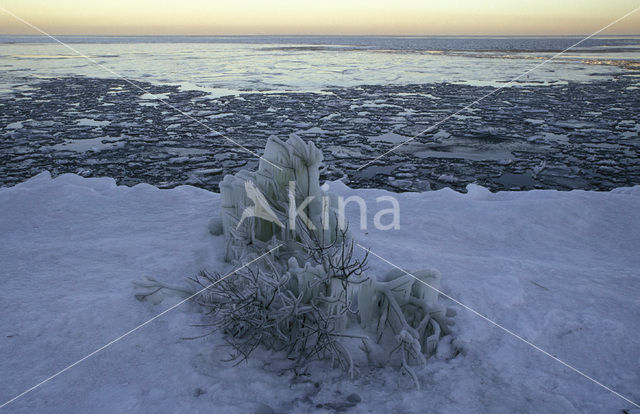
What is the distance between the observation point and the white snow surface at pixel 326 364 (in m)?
1.72

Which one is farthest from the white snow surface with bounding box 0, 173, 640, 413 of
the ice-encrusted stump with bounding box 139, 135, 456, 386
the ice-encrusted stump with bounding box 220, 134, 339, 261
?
the ice-encrusted stump with bounding box 220, 134, 339, 261

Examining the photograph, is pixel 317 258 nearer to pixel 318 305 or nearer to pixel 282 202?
pixel 318 305

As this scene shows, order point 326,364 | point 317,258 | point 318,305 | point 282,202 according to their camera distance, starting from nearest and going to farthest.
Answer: point 326,364, point 318,305, point 317,258, point 282,202

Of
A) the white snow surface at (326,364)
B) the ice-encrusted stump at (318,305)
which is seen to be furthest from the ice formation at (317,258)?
the white snow surface at (326,364)

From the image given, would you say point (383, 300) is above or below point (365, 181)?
above

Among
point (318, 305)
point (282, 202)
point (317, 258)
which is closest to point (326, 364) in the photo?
point (318, 305)

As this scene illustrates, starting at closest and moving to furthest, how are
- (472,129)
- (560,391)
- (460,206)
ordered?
(560,391) → (460,206) → (472,129)

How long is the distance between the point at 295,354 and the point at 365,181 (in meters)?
3.89

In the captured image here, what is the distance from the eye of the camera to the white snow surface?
5.64 feet

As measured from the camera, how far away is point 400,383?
1.81 meters

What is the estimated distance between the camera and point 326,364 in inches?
76.4

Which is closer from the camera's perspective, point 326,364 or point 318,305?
point 326,364

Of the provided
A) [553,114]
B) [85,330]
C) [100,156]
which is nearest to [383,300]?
[85,330]

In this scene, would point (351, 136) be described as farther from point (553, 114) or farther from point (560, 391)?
point (560, 391)
